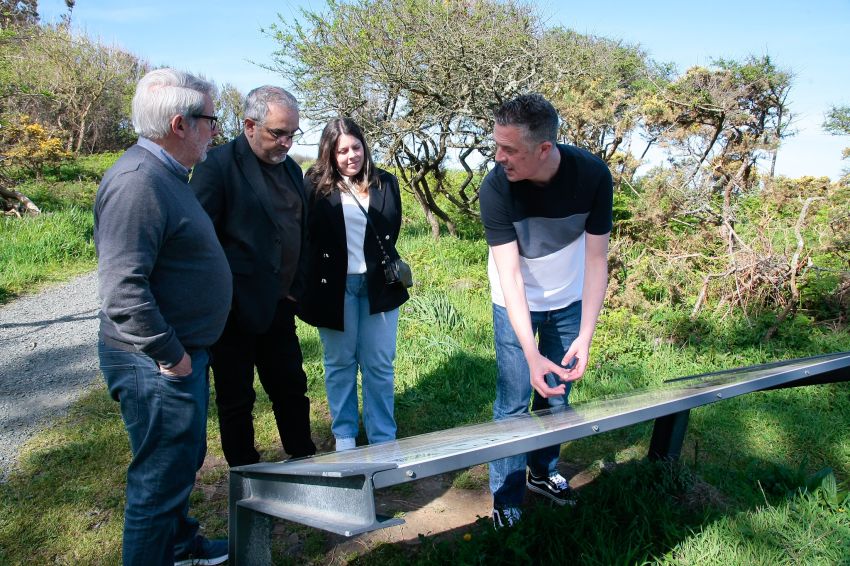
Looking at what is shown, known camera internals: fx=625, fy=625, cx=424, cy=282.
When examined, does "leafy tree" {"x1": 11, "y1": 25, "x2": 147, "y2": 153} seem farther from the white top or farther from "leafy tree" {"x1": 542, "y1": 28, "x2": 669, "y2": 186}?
the white top

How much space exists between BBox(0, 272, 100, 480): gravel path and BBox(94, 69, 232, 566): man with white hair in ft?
7.25

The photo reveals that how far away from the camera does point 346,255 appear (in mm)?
3395

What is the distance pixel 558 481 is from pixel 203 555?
1791 mm

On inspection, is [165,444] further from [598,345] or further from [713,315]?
[713,315]

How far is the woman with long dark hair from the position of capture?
3.37 m

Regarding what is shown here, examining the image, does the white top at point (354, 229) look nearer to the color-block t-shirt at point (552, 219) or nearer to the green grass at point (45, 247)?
the color-block t-shirt at point (552, 219)

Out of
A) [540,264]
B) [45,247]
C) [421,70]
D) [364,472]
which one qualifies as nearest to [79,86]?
[45,247]

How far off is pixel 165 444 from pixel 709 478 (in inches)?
102

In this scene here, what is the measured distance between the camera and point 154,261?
2.05 m

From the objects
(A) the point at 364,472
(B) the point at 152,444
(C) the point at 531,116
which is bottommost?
(B) the point at 152,444

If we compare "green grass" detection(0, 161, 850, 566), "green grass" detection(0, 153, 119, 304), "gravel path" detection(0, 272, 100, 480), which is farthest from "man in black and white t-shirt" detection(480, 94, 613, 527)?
"green grass" detection(0, 153, 119, 304)

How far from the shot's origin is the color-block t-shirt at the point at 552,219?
2.80 meters

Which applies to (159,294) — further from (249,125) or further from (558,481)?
(558,481)

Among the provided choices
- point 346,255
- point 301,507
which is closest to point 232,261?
point 346,255
